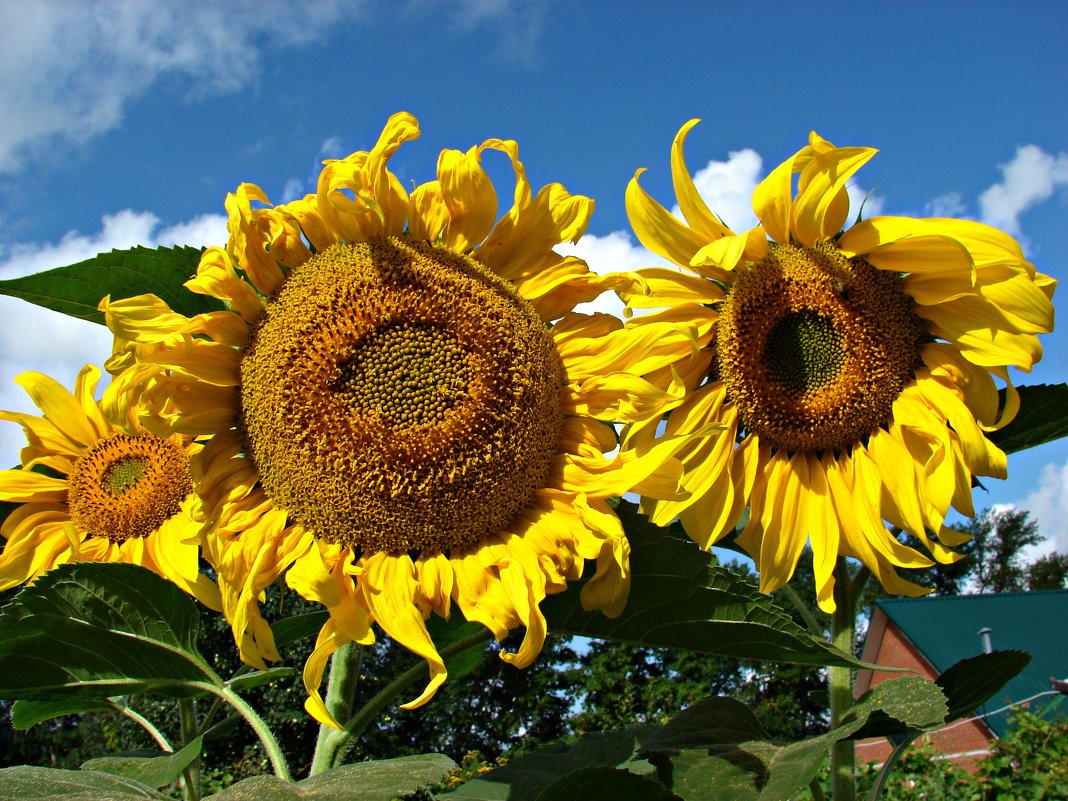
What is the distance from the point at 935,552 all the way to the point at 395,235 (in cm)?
129

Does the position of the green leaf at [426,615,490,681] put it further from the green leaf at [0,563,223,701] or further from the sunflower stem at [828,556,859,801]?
the sunflower stem at [828,556,859,801]

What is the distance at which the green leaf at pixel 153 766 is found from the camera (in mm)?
1682

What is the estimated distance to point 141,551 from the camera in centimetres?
252

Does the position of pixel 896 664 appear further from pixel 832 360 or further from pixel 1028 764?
pixel 832 360

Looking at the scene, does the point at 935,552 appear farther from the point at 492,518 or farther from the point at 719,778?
the point at 492,518

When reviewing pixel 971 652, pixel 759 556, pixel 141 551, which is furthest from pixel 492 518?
pixel 971 652

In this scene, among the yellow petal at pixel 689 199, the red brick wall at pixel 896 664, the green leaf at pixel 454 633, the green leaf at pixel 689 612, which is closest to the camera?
the green leaf at pixel 689 612

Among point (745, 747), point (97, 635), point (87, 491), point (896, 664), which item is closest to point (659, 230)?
point (745, 747)

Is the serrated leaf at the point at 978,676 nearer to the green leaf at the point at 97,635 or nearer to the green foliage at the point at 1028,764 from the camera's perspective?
the green leaf at the point at 97,635

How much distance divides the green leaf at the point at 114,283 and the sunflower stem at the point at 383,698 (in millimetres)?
745

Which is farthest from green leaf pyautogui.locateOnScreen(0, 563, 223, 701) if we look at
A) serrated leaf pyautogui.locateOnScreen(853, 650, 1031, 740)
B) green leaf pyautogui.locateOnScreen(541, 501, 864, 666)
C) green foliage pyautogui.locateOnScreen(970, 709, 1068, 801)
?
green foliage pyautogui.locateOnScreen(970, 709, 1068, 801)

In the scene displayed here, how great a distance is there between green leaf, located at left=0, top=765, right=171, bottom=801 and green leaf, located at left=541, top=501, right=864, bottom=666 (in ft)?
2.37

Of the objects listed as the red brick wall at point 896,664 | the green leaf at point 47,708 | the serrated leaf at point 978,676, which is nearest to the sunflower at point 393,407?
the green leaf at point 47,708

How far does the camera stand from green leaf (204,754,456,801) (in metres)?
1.23
